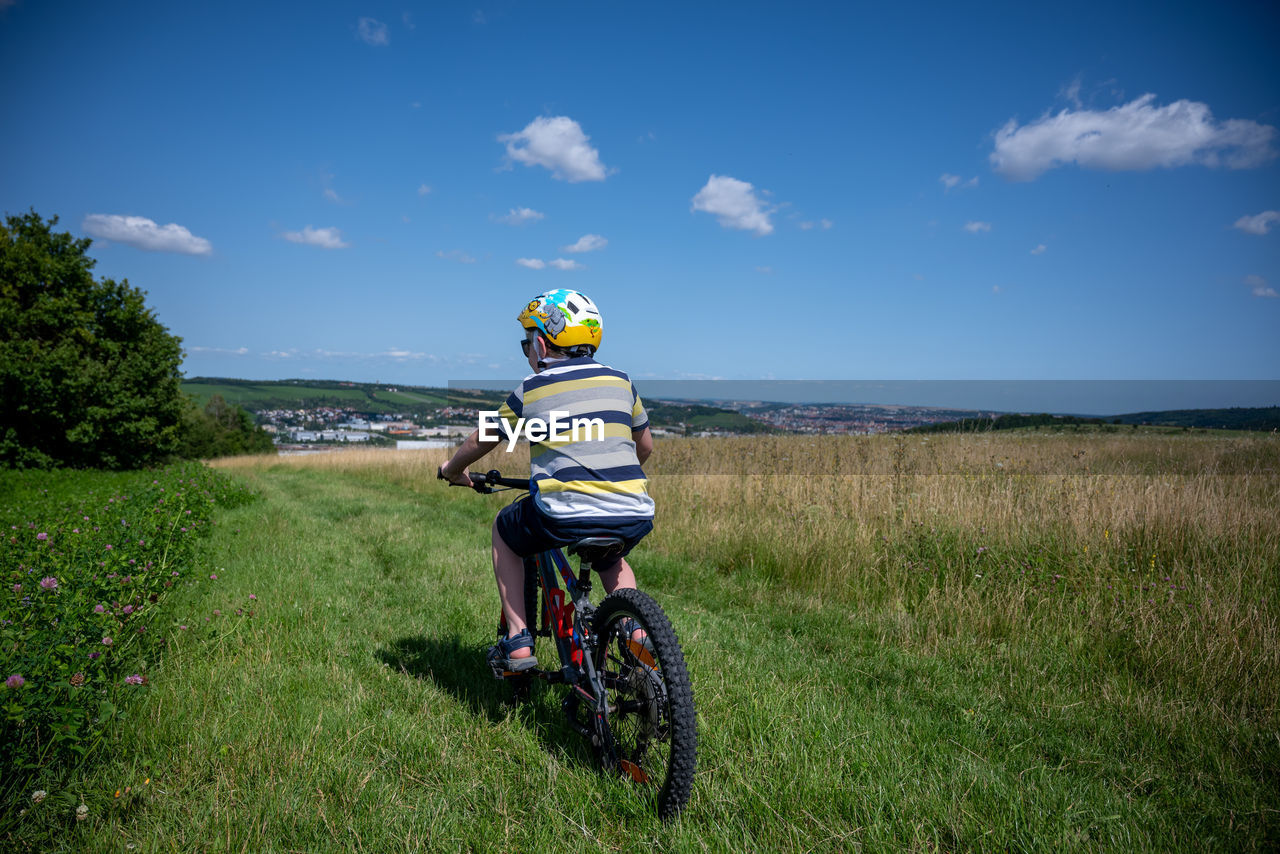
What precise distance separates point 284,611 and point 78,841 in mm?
2619

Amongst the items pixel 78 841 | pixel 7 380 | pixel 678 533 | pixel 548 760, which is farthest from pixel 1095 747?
pixel 7 380

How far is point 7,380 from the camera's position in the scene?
80.4 ft

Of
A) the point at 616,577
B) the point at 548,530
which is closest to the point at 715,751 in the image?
the point at 616,577

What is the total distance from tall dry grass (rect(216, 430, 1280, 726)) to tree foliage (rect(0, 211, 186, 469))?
3033 centimetres

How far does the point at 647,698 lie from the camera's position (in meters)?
2.44

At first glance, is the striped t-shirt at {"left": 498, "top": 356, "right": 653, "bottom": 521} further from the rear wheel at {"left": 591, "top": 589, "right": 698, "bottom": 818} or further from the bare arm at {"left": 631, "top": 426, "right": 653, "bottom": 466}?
the rear wheel at {"left": 591, "top": 589, "right": 698, "bottom": 818}

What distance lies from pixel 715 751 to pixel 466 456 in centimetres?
185

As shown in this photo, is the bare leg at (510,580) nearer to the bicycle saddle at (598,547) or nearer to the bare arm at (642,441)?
the bicycle saddle at (598,547)

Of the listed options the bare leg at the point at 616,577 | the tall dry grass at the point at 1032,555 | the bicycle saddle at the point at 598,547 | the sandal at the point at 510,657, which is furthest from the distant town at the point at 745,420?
the bicycle saddle at the point at 598,547

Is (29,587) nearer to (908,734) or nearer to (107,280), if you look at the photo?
(908,734)

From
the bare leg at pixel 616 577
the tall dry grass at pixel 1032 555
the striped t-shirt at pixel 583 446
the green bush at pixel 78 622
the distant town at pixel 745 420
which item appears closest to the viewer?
the green bush at pixel 78 622

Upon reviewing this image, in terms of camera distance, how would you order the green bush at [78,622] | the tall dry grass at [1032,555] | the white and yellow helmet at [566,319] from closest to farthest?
the green bush at [78,622], the white and yellow helmet at [566,319], the tall dry grass at [1032,555]

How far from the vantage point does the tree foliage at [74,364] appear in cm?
2520

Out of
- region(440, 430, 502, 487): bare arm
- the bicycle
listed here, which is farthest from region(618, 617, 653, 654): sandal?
region(440, 430, 502, 487): bare arm
